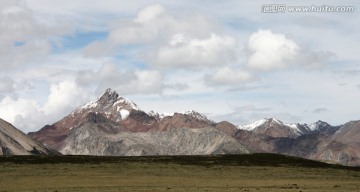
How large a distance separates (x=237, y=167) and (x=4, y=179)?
169 feet

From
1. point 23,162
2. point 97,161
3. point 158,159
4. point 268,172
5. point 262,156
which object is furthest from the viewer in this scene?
point 262,156

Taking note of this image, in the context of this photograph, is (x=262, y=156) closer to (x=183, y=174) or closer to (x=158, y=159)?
(x=158, y=159)

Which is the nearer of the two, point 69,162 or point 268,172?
point 268,172

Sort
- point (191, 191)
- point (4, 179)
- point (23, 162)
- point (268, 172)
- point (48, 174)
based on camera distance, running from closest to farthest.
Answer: point (191, 191)
point (4, 179)
point (48, 174)
point (268, 172)
point (23, 162)

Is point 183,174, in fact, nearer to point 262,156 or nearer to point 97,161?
point 97,161

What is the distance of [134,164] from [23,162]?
913 inches

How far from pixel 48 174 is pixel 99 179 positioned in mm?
13361

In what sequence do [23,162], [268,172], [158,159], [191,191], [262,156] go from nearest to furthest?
[191,191], [268,172], [23,162], [158,159], [262,156]

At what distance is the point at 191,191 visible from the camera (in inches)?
2442

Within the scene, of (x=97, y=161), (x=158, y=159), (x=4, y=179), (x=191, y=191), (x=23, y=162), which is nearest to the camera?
(x=191, y=191)

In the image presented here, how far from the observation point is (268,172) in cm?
10750

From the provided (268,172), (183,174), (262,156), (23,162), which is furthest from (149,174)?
(262,156)

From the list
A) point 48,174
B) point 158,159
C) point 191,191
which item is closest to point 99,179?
point 48,174

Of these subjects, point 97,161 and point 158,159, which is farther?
point 158,159
